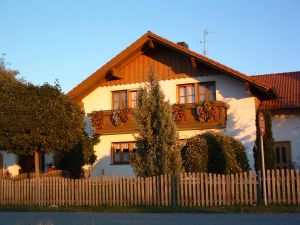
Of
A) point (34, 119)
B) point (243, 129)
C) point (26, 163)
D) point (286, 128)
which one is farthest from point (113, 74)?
point (286, 128)

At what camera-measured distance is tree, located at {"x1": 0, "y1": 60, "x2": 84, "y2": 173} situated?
67.4ft

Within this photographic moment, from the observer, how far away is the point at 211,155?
20.3 meters

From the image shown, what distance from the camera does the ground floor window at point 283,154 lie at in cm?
2402

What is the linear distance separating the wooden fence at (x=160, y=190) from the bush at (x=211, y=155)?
3261mm

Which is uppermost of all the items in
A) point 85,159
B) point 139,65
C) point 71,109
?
point 139,65

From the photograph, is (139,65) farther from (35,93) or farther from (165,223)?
(165,223)

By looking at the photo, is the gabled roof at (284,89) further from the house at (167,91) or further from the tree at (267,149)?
the tree at (267,149)

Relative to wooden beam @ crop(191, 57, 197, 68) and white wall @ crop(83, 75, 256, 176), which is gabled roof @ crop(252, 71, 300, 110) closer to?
white wall @ crop(83, 75, 256, 176)

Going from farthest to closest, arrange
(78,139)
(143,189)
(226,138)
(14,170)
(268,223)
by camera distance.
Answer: (14,170)
(78,139)
(226,138)
(143,189)
(268,223)

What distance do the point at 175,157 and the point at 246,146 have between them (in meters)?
7.02

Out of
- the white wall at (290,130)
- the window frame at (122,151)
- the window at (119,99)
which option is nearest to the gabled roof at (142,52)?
the window at (119,99)

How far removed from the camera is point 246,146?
23.6 metres

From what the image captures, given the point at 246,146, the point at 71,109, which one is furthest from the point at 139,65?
the point at 246,146

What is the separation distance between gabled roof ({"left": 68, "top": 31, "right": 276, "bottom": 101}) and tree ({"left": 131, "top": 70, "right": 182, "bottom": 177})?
6.04m
